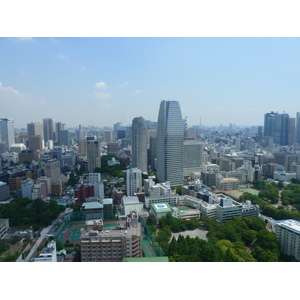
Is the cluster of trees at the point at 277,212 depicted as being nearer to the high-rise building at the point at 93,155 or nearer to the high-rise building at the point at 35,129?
the high-rise building at the point at 93,155

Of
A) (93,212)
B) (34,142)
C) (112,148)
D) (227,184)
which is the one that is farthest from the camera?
(112,148)

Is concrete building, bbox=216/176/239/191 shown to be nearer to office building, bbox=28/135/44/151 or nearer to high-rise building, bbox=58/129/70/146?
high-rise building, bbox=58/129/70/146

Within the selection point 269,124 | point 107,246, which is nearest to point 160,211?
point 107,246

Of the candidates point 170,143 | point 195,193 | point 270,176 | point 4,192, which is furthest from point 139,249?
point 270,176

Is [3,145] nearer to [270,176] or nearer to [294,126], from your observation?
[270,176]

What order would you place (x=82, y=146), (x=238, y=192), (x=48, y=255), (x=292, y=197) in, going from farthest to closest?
(x=82, y=146)
(x=238, y=192)
(x=292, y=197)
(x=48, y=255)

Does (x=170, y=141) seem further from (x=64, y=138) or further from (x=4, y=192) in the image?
(x=64, y=138)

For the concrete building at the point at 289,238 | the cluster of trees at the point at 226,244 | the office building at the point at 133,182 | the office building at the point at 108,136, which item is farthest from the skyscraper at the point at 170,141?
the office building at the point at 108,136
